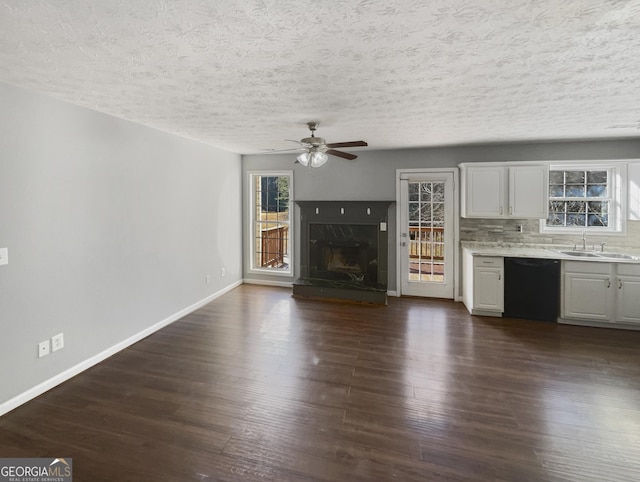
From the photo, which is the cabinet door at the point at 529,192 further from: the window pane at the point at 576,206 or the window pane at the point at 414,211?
the window pane at the point at 414,211

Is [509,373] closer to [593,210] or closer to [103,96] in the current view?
[593,210]

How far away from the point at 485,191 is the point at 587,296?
1.81 meters

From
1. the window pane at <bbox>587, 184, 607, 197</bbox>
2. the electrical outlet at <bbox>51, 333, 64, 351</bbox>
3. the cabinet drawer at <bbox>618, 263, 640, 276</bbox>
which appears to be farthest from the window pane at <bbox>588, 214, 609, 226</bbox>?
the electrical outlet at <bbox>51, 333, 64, 351</bbox>

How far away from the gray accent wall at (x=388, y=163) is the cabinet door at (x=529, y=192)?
0.35m

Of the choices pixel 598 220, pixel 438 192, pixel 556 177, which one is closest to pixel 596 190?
pixel 598 220

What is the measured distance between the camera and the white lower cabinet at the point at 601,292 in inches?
150

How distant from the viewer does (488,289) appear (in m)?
4.36

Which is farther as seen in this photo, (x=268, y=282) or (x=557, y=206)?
(x=268, y=282)

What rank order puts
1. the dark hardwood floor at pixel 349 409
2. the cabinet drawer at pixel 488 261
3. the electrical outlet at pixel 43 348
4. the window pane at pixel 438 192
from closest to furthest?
the dark hardwood floor at pixel 349 409, the electrical outlet at pixel 43 348, the cabinet drawer at pixel 488 261, the window pane at pixel 438 192

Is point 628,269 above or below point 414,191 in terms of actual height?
below

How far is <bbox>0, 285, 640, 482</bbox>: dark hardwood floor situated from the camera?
1.86 metres

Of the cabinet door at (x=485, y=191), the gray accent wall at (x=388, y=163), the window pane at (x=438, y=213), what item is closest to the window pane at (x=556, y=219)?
the gray accent wall at (x=388, y=163)

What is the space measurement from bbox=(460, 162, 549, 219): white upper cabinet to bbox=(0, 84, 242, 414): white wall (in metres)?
4.02

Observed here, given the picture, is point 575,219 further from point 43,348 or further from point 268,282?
point 43,348
